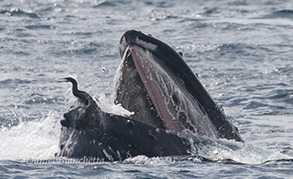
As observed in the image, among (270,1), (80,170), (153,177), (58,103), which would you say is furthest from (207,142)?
(270,1)

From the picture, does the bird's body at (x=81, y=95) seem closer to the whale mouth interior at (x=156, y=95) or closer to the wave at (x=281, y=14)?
the whale mouth interior at (x=156, y=95)

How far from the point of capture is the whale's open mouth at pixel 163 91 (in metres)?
8.92

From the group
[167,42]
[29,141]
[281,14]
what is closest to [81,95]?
[29,141]

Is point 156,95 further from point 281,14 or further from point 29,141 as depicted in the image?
point 281,14

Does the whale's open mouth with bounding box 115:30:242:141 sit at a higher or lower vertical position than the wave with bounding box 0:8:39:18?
lower

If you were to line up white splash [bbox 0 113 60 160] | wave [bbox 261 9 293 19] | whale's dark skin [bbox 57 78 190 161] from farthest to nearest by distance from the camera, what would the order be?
wave [bbox 261 9 293 19], white splash [bbox 0 113 60 160], whale's dark skin [bbox 57 78 190 161]

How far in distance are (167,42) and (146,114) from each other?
1350 centimetres

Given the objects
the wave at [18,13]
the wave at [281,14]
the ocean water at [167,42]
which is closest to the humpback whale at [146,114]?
the ocean water at [167,42]

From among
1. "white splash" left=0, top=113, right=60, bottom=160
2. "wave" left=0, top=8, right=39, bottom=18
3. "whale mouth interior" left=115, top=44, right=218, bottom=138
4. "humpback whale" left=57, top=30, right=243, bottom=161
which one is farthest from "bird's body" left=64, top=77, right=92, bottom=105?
"wave" left=0, top=8, right=39, bottom=18

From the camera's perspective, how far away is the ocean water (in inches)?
363

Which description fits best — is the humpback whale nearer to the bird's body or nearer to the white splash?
the bird's body

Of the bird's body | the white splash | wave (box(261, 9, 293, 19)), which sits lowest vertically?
the white splash

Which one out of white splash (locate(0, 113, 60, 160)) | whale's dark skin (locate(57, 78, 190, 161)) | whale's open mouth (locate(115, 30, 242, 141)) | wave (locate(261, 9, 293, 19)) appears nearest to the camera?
whale's dark skin (locate(57, 78, 190, 161))

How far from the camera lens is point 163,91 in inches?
358
